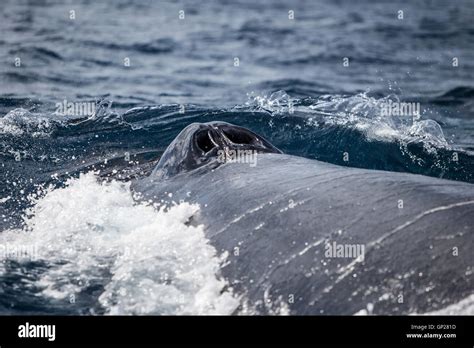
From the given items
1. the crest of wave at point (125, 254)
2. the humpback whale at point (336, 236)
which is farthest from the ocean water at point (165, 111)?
the humpback whale at point (336, 236)

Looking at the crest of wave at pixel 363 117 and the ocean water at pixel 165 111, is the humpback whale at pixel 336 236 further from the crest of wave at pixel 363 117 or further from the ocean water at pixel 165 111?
the crest of wave at pixel 363 117

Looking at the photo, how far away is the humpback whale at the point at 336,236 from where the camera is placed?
4578 millimetres

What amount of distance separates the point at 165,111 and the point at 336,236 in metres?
8.04

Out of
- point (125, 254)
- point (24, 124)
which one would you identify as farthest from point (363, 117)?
point (125, 254)

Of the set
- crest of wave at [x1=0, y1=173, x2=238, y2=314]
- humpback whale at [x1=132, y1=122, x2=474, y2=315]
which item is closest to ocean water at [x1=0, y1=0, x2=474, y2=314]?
crest of wave at [x1=0, y1=173, x2=238, y2=314]

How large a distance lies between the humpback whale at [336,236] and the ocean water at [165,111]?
0.24 m

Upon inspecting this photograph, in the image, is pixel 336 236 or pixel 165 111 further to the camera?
pixel 165 111

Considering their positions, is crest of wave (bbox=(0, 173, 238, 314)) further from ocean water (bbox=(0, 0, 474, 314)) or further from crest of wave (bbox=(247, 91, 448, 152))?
crest of wave (bbox=(247, 91, 448, 152))

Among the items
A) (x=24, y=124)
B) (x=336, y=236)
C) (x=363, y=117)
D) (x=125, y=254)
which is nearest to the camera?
(x=336, y=236)

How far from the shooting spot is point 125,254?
21.7 ft

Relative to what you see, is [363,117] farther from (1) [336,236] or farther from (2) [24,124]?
(1) [336,236]

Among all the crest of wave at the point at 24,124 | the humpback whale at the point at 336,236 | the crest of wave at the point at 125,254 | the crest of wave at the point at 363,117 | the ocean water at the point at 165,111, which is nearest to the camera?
the humpback whale at the point at 336,236

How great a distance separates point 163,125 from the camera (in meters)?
11.9

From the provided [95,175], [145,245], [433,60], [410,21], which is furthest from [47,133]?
[410,21]
